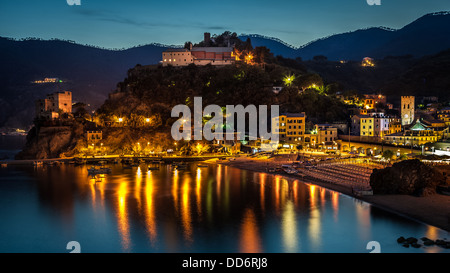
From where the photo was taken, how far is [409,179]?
61.9 feet

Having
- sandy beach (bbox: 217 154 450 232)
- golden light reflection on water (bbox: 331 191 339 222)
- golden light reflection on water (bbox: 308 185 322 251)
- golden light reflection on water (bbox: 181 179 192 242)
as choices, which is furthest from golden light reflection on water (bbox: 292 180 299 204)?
golden light reflection on water (bbox: 181 179 192 242)

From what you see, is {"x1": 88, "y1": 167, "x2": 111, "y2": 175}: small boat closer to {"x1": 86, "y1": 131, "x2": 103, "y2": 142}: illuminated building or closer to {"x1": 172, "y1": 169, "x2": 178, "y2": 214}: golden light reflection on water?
{"x1": 172, "y1": 169, "x2": 178, "y2": 214}: golden light reflection on water

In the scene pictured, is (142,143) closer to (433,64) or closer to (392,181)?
(392,181)

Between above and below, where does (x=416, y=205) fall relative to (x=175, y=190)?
above

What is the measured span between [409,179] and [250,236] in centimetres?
949

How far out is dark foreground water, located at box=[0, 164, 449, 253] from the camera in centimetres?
1387

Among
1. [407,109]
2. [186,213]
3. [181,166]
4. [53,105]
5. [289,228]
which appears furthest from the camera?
[53,105]

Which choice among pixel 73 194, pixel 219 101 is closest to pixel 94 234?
pixel 73 194

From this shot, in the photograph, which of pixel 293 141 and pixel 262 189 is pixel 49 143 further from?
pixel 262 189

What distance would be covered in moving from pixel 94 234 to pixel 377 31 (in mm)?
136943

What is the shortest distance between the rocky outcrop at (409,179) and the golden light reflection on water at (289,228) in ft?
16.1

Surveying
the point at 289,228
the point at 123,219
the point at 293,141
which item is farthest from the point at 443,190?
the point at 293,141

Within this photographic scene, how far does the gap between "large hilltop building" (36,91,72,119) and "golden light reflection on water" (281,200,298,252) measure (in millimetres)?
29199

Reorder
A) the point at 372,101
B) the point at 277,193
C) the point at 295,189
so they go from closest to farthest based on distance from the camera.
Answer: the point at 277,193 → the point at 295,189 → the point at 372,101
